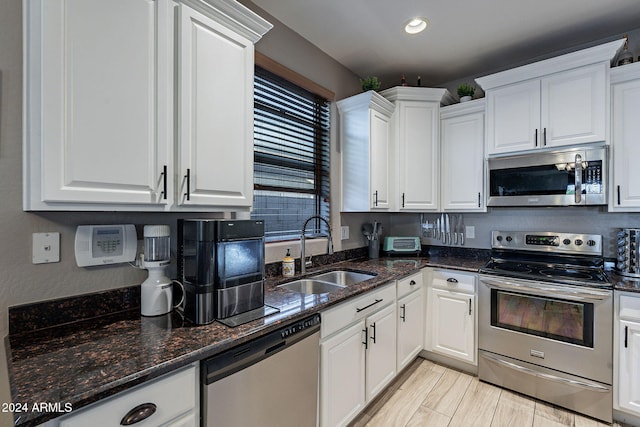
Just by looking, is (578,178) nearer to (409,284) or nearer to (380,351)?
(409,284)

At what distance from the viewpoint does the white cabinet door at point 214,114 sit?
1.29 metres

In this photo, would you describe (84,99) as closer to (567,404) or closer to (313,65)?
(313,65)

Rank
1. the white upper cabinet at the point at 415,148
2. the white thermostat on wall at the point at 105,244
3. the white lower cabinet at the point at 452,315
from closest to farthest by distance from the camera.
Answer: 1. the white thermostat on wall at the point at 105,244
2. the white lower cabinet at the point at 452,315
3. the white upper cabinet at the point at 415,148

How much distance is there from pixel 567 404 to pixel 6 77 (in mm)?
3524

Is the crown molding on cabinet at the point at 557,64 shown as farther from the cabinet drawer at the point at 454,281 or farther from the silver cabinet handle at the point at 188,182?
the silver cabinet handle at the point at 188,182

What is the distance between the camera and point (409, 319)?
2.42 meters

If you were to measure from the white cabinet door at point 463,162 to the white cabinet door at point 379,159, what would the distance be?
0.59 meters

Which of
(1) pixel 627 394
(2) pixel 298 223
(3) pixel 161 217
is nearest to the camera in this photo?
(3) pixel 161 217

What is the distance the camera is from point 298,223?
2432mm

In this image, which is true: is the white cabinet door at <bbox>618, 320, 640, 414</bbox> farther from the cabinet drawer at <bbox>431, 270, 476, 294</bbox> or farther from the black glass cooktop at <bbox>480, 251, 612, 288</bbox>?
the cabinet drawer at <bbox>431, 270, 476, 294</bbox>

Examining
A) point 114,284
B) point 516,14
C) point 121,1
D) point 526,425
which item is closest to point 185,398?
point 114,284

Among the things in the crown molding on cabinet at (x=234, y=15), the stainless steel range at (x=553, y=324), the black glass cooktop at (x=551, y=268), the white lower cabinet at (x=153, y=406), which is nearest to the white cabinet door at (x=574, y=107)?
the stainless steel range at (x=553, y=324)

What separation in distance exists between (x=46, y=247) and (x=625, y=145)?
344 centimetres

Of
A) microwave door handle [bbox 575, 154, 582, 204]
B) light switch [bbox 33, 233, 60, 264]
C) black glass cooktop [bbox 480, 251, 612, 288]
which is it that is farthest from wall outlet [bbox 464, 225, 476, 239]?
light switch [bbox 33, 233, 60, 264]
